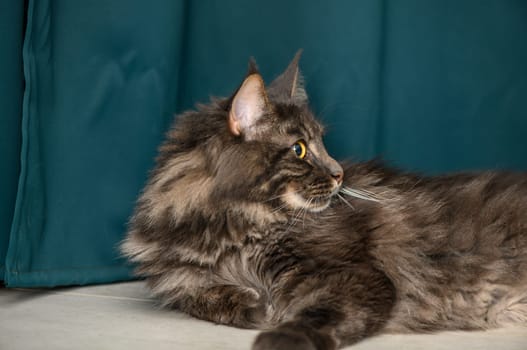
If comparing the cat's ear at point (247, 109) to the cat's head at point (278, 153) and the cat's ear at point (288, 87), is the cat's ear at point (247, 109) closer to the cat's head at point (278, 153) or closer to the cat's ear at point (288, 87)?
the cat's head at point (278, 153)

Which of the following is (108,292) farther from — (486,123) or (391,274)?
(486,123)

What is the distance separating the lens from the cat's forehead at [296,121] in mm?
1986

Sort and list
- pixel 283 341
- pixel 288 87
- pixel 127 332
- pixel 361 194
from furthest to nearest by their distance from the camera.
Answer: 1. pixel 288 87
2. pixel 361 194
3. pixel 127 332
4. pixel 283 341

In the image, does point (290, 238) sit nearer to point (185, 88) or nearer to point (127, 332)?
point (127, 332)

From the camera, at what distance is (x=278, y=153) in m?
1.93

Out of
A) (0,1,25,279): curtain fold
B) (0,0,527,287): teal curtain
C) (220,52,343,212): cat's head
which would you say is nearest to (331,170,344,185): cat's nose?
(220,52,343,212): cat's head

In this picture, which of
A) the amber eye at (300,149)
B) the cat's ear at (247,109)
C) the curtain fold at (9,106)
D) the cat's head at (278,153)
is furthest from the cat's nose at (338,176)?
the curtain fold at (9,106)

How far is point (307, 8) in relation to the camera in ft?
8.82

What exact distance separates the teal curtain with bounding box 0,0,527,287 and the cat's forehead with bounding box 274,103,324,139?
371 millimetres

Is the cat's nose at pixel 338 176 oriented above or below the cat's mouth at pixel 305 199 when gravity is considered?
above

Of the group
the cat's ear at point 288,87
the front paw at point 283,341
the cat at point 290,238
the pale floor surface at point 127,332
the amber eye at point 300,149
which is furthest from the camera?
the cat's ear at point 288,87

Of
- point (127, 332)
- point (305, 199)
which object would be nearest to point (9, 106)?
point (127, 332)

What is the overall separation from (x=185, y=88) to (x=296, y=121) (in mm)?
921

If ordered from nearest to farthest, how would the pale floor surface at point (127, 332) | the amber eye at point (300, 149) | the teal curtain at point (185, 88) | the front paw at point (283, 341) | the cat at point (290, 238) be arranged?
the front paw at point (283, 341), the pale floor surface at point (127, 332), the cat at point (290, 238), the amber eye at point (300, 149), the teal curtain at point (185, 88)
